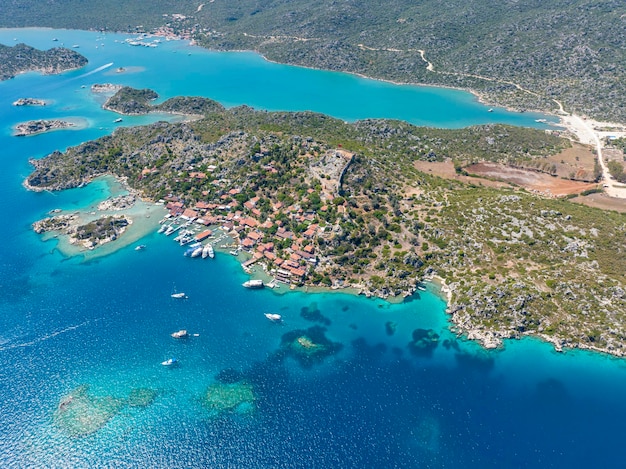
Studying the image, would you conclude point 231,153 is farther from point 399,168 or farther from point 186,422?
point 186,422

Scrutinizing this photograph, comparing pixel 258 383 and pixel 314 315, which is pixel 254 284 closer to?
pixel 314 315

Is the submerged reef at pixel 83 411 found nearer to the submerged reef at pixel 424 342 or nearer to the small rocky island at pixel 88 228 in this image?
the small rocky island at pixel 88 228

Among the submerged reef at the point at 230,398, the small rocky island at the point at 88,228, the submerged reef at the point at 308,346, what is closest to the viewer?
the submerged reef at the point at 230,398

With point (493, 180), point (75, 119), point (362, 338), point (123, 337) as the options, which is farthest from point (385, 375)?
point (75, 119)

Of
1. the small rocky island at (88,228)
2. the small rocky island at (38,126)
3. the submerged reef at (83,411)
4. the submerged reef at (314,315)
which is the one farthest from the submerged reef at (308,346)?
the small rocky island at (38,126)

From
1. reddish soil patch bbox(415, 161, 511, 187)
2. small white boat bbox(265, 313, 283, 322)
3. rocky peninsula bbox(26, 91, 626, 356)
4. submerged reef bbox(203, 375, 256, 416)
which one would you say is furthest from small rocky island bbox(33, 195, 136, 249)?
reddish soil patch bbox(415, 161, 511, 187)

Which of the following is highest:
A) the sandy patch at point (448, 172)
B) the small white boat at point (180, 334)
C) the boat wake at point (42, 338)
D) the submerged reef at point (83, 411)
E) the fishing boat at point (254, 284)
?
the sandy patch at point (448, 172)
